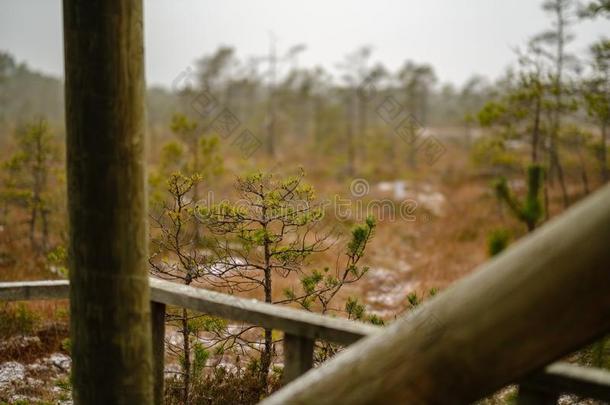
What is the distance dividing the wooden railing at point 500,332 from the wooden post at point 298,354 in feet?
1.25

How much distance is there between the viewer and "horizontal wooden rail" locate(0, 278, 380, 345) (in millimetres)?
1370

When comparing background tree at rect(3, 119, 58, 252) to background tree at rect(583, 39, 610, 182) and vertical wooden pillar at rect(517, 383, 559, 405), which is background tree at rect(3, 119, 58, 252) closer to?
vertical wooden pillar at rect(517, 383, 559, 405)

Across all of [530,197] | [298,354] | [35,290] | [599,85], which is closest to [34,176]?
[35,290]

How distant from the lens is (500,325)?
0.86m

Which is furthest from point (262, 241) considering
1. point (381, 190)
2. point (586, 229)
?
point (381, 190)

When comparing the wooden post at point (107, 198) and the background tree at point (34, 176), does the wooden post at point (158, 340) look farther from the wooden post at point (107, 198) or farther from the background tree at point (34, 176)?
the background tree at point (34, 176)

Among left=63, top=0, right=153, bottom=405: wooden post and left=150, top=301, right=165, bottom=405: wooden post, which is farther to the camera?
left=150, top=301, right=165, bottom=405: wooden post

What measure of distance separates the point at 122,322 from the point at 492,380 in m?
0.99

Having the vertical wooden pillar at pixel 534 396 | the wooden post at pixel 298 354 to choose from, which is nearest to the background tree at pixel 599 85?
the vertical wooden pillar at pixel 534 396

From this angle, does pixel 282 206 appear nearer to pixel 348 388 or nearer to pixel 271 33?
pixel 348 388

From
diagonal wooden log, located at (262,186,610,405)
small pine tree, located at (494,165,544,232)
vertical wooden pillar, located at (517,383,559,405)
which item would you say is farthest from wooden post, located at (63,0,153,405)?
small pine tree, located at (494,165,544,232)

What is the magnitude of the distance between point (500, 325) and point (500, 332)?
0.04 feet

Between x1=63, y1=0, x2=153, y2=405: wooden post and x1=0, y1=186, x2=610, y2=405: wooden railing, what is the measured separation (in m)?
0.54

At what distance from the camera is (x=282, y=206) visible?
3562 millimetres
